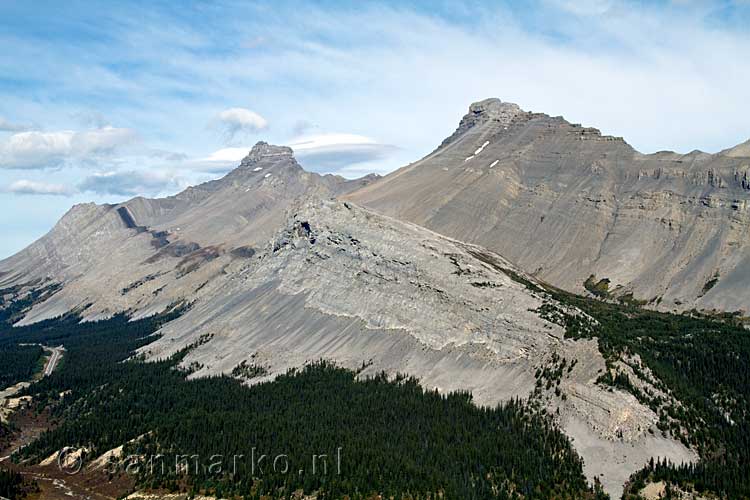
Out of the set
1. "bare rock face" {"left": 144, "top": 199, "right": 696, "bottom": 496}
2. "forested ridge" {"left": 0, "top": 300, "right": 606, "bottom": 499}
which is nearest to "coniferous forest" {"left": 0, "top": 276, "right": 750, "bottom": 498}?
"forested ridge" {"left": 0, "top": 300, "right": 606, "bottom": 499}

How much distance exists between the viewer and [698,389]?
5640 inches

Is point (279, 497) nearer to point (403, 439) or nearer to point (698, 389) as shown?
point (403, 439)

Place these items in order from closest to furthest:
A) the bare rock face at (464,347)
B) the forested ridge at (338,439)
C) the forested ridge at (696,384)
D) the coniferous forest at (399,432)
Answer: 1. the forested ridge at (696,384)
2. the coniferous forest at (399,432)
3. the forested ridge at (338,439)
4. the bare rock face at (464,347)

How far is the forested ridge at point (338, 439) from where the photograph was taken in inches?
4429

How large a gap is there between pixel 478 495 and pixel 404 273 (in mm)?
88473

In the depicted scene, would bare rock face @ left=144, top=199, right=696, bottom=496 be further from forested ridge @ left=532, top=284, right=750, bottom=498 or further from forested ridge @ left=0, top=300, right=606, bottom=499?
forested ridge @ left=0, top=300, right=606, bottom=499

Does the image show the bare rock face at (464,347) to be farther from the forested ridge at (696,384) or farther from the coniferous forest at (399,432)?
the coniferous forest at (399,432)

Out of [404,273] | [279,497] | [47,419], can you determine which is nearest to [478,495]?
[279,497]

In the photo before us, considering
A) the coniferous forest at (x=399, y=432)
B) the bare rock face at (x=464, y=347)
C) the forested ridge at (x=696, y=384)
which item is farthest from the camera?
the bare rock face at (x=464, y=347)

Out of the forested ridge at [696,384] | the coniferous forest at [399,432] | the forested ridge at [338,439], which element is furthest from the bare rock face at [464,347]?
the forested ridge at [338,439]

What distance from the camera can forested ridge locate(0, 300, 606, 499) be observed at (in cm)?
11251

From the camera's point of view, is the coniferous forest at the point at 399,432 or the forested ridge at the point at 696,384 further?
the coniferous forest at the point at 399,432

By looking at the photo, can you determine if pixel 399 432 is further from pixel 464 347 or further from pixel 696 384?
pixel 696 384

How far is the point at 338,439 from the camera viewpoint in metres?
128
